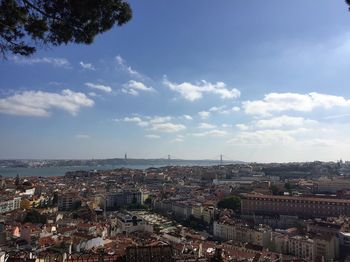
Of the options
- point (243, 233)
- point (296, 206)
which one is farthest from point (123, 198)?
point (243, 233)

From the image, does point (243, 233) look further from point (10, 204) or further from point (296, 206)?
point (10, 204)

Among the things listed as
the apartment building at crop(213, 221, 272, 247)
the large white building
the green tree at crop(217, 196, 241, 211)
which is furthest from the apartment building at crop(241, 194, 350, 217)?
the large white building

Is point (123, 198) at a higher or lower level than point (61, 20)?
lower

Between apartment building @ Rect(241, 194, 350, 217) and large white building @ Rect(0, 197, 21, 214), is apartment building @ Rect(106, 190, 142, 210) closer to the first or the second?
large white building @ Rect(0, 197, 21, 214)

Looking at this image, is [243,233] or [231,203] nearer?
[243,233]

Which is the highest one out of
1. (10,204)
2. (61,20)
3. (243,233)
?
(61,20)

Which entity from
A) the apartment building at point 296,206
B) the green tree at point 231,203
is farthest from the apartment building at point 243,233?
the apartment building at point 296,206

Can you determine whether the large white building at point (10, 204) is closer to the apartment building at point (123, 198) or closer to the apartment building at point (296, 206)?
the apartment building at point (123, 198)

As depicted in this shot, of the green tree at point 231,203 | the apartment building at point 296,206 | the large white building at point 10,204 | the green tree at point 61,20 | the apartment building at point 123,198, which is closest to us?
the green tree at point 61,20

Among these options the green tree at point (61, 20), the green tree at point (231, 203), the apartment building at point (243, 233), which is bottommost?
the apartment building at point (243, 233)
